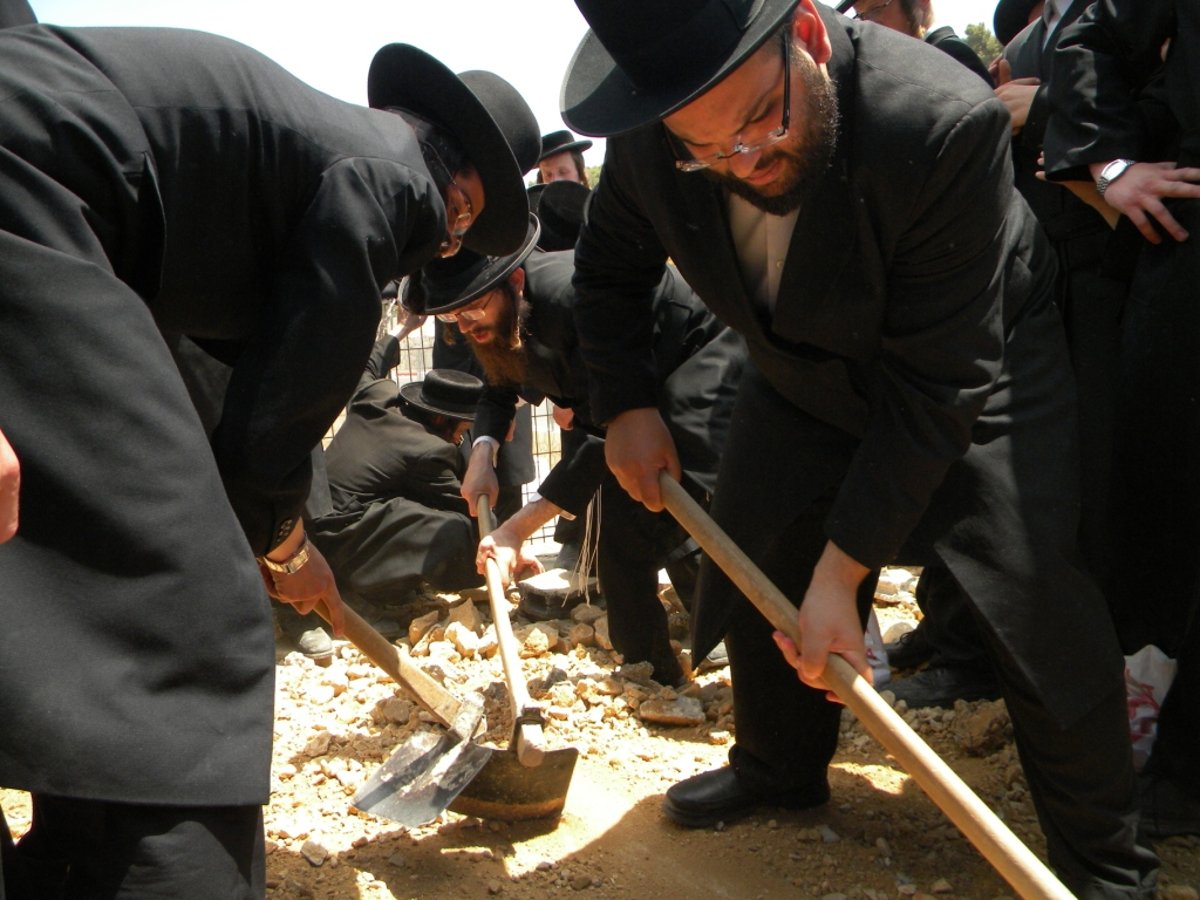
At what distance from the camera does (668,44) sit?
193cm

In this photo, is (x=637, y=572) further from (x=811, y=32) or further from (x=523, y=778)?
(x=811, y=32)

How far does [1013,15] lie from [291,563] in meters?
3.35

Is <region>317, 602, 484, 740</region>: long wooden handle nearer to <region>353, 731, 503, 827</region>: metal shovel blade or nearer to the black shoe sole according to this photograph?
<region>353, 731, 503, 827</region>: metal shovel blade

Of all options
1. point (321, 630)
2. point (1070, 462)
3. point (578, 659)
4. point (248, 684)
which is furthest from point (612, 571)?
point (248, 684)

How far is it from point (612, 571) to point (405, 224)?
242 cm

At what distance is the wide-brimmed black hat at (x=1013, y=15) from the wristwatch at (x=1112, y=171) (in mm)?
1590

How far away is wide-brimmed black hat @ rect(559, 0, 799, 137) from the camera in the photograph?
1898 mm

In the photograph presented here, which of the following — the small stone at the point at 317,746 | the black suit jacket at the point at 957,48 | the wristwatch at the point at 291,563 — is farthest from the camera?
the small stone at the point at 317,746

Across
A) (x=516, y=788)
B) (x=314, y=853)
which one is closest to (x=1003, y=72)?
(x=516, y=788)

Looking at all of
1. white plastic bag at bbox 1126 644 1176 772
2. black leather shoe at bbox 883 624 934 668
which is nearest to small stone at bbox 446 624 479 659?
black leather shoe at bbox 883 624 934 668

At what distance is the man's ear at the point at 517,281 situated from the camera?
151 inches

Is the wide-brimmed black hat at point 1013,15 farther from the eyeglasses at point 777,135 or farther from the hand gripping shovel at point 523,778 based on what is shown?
the hand gripping shovel at point 523,778

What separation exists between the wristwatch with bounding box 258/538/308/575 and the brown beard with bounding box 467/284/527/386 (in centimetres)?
146

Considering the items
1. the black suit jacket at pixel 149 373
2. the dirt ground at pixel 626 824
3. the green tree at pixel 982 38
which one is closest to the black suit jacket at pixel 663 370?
the dirt ground at pixel 626 824
